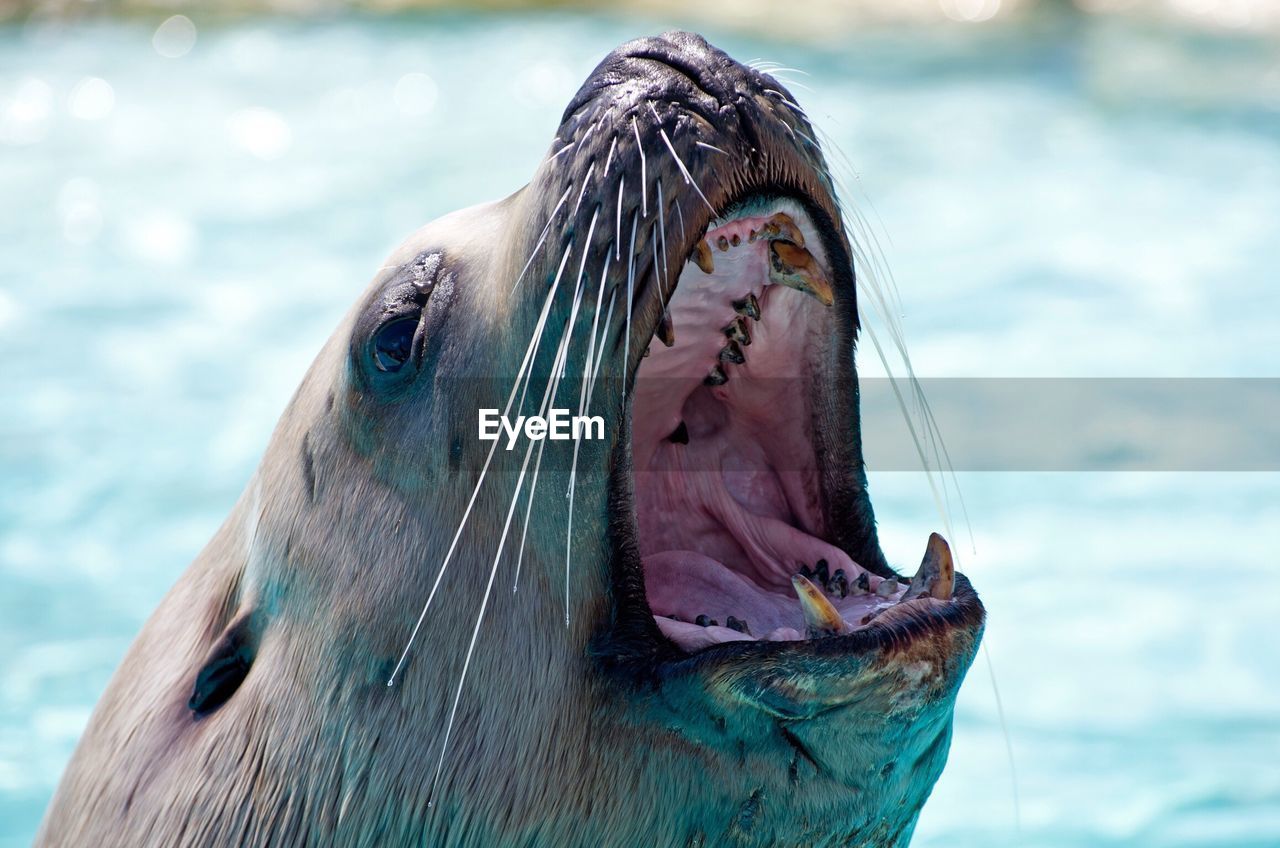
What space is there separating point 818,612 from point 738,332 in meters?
0.64

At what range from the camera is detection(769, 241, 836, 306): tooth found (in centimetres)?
233

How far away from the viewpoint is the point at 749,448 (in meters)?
2.65

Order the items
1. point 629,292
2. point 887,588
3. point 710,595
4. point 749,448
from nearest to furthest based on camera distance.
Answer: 1. point 629,292
2. point 887,588
3. point 710,595
4. point 749,448

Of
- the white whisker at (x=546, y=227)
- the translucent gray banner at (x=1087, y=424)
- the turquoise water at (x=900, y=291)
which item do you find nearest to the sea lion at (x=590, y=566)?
the white whisker at (x=546, y=227)

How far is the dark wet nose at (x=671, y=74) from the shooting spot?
6.87ft

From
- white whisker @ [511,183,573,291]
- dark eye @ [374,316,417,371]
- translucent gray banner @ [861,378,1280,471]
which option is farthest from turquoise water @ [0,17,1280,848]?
white whisker @ [511,183,573,291]

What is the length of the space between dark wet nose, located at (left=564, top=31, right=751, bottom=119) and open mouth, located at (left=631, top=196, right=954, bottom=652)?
0.16 m

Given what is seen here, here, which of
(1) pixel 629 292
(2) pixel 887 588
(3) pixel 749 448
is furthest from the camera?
(3) pixel 749 448

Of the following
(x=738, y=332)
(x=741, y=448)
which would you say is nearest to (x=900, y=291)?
(x=741, y=448)

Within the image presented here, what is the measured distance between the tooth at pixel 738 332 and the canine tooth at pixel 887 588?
0.47 meters

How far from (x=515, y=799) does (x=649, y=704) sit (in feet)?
0.84

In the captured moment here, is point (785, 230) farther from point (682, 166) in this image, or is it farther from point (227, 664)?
point (227, 664)

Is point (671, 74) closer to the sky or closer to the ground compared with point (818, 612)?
closer to the sky

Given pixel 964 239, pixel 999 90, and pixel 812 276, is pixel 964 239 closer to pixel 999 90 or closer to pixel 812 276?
pixel 999 90
